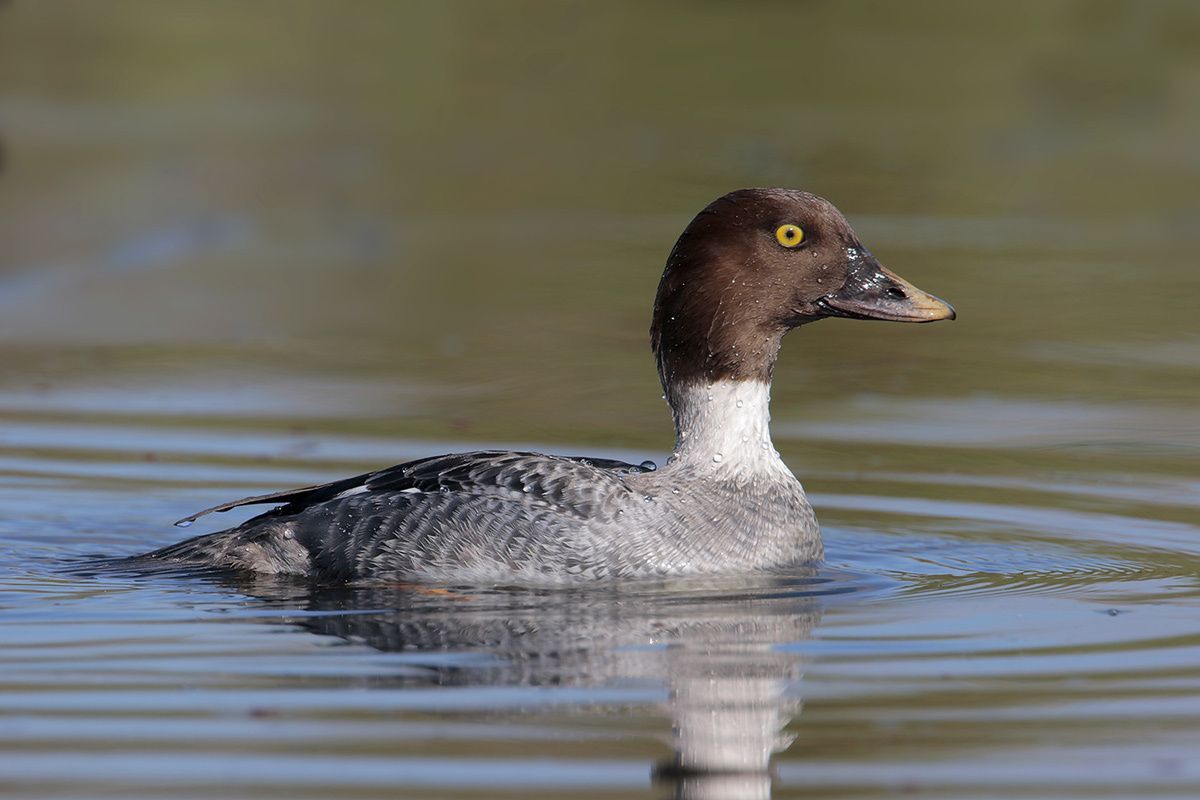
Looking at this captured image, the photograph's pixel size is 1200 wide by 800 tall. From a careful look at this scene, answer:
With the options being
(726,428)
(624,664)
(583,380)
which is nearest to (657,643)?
(624,664)

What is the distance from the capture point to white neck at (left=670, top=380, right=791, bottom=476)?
376 inches

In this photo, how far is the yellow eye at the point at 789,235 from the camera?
9.45 m

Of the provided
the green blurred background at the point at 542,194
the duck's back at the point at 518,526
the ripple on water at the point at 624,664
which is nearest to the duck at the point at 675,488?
the duck's back at the point at 518,526

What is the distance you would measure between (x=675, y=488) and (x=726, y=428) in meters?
0.46

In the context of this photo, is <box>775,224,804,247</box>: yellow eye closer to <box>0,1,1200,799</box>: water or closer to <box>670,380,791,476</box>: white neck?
<box>670,380,791,476</box>: white neck

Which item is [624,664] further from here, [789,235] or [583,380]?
[583,380]

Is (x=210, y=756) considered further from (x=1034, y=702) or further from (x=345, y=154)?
(x=345, y=154)

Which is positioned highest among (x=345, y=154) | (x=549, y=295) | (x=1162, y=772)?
(x=345, y=154)

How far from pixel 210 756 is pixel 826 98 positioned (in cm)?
1757

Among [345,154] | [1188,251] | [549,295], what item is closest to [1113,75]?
[1188,251]

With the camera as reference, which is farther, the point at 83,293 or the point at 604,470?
the point at 83,293

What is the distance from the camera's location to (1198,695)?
7.05 metres

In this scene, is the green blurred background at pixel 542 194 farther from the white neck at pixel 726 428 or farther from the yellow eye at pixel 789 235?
the yellow eye at pixel 789 235

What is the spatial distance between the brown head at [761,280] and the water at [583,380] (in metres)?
1.11
